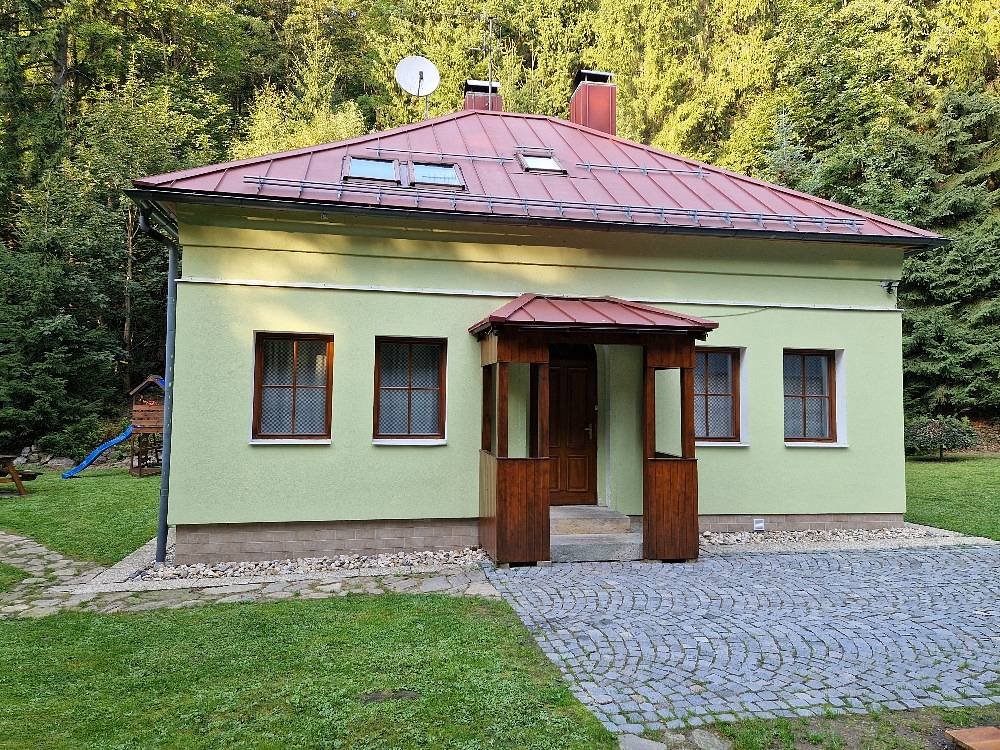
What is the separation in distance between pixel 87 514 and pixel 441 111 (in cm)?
1739

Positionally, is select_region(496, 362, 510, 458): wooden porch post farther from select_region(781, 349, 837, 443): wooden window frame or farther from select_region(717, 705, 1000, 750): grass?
select_region(781, 349, 837, 443): wooden window frame

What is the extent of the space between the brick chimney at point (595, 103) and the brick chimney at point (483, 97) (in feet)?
5.33

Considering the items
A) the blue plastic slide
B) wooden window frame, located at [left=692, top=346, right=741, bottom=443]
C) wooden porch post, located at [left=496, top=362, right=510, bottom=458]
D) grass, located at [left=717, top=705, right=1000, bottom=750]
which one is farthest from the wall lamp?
the blue plastic slide

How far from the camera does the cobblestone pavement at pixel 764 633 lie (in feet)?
11.5

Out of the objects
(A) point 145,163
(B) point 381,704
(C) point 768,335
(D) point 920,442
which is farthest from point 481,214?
(A) point 145,163

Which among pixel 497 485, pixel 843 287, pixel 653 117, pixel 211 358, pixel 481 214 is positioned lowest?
pixel 497 485

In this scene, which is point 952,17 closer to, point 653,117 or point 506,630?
point 653,117

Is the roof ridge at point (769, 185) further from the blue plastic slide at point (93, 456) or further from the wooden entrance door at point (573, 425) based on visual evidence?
the blue plastic slide at point (93, 456)

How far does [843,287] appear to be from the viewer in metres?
8.27

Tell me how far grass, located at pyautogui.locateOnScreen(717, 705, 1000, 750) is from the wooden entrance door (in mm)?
4727

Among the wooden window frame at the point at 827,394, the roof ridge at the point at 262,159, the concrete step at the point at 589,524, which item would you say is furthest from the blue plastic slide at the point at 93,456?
the wooden window frame at the point at 827,394

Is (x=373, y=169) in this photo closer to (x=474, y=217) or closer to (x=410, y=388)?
(x=474, y=217)

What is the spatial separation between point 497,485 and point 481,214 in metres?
3.08

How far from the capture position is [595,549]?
21.9 feet
